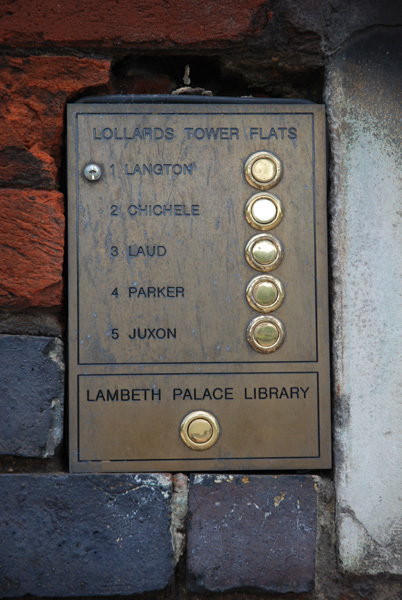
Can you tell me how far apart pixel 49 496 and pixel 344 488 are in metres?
0.71

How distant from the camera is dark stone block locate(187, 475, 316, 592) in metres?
1.31

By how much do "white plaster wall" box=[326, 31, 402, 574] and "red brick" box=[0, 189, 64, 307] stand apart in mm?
700

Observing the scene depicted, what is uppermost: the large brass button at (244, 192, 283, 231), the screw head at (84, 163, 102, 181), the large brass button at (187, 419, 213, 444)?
the screw head at (84, 163, 102, 181)

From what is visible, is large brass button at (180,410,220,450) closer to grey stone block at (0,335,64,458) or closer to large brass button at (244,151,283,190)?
grey stone block at (0,335,64,458)

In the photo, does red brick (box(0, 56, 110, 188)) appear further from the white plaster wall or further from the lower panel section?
the white plaster wall

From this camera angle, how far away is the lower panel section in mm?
1352

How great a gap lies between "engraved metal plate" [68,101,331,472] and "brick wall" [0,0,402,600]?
0.16 ft

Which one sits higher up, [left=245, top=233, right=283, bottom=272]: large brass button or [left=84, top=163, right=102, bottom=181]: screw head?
[left=84, top=163, right=102, bottom=181]: screw head

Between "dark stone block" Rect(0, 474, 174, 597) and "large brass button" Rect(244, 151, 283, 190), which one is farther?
"large brass button" Rect(244, 151, 283, 190)

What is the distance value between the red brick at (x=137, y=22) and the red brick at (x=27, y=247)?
0.39 m

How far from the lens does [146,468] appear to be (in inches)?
53.0

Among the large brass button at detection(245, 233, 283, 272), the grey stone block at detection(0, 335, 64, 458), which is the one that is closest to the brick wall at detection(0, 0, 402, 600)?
the grey stone block at detection(0, 335, 64, 458)

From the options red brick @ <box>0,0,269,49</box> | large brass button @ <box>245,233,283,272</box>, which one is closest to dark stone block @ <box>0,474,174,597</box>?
large brass button @ <box>245,233,283,272</box>

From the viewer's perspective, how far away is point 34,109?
136cm
